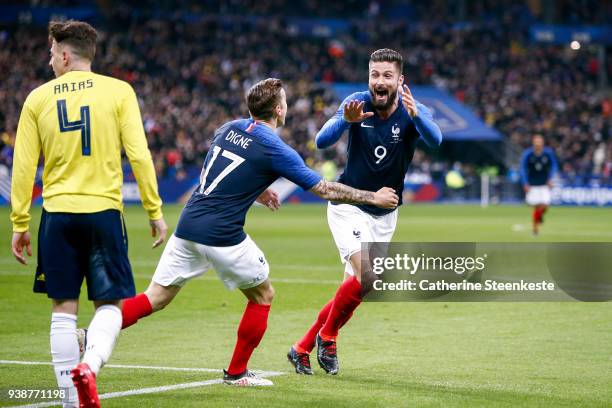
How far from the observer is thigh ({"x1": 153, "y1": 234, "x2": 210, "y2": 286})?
22.9 ft

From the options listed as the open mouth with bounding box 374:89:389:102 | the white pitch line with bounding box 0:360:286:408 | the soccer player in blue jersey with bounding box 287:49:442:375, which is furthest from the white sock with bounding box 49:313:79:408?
the open mouth with bounding box 374:89:389:102

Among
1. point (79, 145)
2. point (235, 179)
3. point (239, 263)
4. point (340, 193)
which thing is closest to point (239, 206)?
point (235, 179)

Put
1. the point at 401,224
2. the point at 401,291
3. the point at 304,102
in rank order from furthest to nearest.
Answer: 1. the point at 304,102
2. the point at 401,224
3. the point at 401,291

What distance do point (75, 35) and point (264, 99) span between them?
1623 millimetres

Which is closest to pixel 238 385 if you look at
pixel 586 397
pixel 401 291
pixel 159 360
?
pixel 159 360

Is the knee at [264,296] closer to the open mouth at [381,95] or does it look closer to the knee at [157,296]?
the knee at [157,296]

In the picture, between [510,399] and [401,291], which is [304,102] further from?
[510,399]

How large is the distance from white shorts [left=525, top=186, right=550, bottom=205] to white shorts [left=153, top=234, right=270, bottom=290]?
18.8m

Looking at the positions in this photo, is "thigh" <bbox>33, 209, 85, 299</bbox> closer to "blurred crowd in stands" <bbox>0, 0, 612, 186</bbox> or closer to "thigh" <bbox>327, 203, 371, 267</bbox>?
"thigh" <bbox>327, 203, 371, 267</bbox>

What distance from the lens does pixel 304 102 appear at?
44156 mm

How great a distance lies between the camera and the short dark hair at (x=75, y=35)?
5.81 metres

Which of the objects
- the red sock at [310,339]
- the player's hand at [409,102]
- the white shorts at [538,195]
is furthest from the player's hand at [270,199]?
the white shorts at [538,195]

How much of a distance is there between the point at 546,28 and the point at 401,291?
44.2 m

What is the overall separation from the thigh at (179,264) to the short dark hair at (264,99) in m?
1.03
